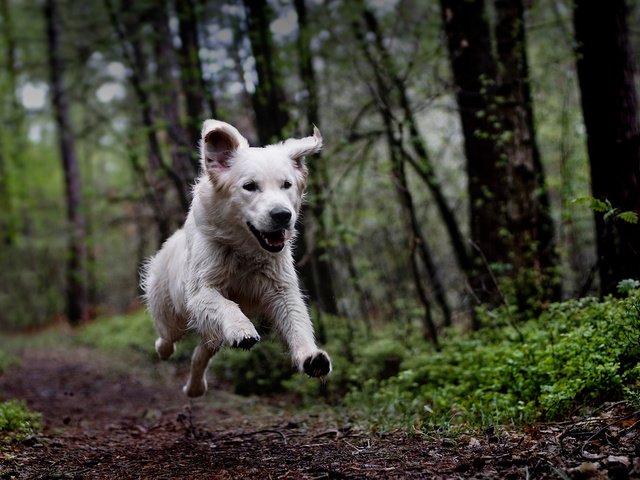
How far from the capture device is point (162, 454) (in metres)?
5.25

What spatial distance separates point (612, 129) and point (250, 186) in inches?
155

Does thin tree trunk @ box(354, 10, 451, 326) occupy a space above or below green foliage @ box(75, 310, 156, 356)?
above

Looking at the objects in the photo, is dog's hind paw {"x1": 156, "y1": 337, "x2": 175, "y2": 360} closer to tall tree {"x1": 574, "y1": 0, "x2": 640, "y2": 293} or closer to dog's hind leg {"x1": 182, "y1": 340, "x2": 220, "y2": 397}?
dog's hind leg {"x1": 182, "y1": 340, "x2": 220, "y2": 397}

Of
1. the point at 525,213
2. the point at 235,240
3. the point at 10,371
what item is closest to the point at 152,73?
the point at 10,371

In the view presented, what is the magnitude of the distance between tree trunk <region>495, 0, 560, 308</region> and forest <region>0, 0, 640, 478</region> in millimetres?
29

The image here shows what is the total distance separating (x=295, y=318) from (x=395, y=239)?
30.9 ft

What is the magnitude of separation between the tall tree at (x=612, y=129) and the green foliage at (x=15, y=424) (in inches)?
226

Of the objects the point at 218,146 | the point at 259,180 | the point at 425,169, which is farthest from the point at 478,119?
the point at 259,180

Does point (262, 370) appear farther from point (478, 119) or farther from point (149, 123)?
point (149, 123)

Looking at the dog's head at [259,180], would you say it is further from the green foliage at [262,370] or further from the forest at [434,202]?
the green foliage at [262,370]

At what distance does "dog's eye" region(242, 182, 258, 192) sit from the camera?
15.9ft

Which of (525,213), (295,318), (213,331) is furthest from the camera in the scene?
(525,213)

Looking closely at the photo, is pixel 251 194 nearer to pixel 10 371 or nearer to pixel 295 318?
pixel 295 318

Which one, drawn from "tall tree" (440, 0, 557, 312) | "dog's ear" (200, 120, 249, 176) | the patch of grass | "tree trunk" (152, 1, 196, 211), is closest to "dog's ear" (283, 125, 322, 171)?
"dog's ear" (200, 120, 249, 176)
